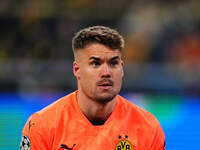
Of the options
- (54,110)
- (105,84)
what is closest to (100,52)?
(105,84)

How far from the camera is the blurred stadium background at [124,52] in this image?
37.4 ft

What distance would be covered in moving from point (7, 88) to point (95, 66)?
8755mm

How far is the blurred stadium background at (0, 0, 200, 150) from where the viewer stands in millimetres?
11398

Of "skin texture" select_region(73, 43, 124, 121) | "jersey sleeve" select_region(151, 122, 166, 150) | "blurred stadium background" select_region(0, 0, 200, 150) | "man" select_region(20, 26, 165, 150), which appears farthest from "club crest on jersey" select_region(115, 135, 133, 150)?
"blurred stadium background" select_region(0, 0, 200, 150)

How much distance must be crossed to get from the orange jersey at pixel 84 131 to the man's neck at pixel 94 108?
0.04 meters

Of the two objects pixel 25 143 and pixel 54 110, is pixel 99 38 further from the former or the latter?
pixel 25 143

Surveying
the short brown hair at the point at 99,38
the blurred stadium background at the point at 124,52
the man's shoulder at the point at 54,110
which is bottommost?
the man's shoulder at the point at 54,110

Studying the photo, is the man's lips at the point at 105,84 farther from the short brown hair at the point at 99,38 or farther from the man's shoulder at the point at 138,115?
the man's shoulder at the point at 138,115

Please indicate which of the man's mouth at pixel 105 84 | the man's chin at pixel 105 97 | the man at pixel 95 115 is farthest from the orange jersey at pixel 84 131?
the man's mouth at pixel 105 84

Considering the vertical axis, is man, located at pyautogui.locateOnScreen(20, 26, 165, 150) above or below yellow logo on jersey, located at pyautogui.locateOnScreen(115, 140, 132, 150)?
above

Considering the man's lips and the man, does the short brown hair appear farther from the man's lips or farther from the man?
the man's lips

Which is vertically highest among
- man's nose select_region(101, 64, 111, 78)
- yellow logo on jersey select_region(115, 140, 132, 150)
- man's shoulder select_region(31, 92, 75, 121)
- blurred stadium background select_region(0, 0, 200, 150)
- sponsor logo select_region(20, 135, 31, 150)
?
blurred stadium background select_region(0, 0, 200, 150)

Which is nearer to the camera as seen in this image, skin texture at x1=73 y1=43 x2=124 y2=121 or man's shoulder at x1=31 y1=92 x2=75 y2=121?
skin texture at x1=73 y1=43 x2=124 y2=121

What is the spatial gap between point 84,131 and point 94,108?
20 centimetres
